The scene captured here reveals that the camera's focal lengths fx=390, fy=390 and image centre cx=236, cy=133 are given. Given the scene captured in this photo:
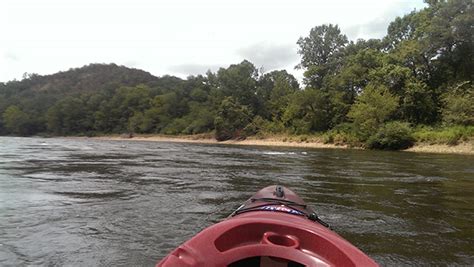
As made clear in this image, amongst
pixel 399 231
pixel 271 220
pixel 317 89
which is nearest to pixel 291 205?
pixel 271 220

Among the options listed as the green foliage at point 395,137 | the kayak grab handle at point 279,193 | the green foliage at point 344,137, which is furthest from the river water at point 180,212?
the green foliage at point 344,137

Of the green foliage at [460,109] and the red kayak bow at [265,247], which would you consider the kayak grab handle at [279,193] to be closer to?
the red kayak bow at [265,247]

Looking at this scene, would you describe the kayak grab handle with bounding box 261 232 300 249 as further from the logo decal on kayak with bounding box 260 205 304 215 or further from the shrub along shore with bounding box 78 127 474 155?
the shrub along shore with bounding box 78 127 474 155

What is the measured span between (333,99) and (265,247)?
54914 millimetres

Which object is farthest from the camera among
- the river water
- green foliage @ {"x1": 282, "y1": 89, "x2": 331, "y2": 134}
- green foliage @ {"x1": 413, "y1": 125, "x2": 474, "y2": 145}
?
green foliage @ {"x1": 282, "y1": 89, "x2": 331, "y2": 134}

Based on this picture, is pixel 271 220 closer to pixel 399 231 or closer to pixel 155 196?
pixel 399 231

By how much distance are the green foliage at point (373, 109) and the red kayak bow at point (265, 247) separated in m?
39.7

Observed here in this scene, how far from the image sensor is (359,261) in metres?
2.75

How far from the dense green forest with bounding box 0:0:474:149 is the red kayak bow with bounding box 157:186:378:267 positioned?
35228mm

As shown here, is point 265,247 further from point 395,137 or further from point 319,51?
point 319,51

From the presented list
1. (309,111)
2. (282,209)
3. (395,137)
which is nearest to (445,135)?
(395,137)

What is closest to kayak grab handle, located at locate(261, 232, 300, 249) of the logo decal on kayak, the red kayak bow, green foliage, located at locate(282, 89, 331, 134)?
the red kayak bow

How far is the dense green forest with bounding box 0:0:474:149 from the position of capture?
4169 centimetres

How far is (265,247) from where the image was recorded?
9.55 feet
